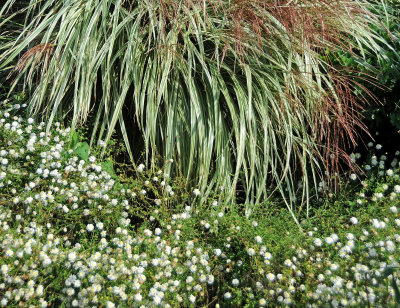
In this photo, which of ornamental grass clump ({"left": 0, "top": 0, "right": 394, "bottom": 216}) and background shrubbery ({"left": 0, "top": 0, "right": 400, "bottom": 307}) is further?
ornamental grass clump ({"left": 0, "top": 0, "right": 394, "bottom": 216})

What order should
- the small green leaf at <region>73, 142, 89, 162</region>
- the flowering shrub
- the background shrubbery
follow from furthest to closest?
the small green leaf at <region>73, 142, 89, 162</region> → the background shrubbery → the flowering shrub

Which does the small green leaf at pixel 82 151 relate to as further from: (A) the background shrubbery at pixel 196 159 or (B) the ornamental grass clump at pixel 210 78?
(B) the ornamental grass clump at pixel 210 78

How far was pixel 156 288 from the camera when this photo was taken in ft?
7.38

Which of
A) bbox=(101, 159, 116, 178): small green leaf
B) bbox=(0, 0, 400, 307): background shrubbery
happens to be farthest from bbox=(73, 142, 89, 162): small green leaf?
bbox=(101, 159, 116, 178): small green leaf

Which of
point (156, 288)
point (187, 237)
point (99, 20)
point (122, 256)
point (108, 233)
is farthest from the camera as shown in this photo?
point (99, 20)

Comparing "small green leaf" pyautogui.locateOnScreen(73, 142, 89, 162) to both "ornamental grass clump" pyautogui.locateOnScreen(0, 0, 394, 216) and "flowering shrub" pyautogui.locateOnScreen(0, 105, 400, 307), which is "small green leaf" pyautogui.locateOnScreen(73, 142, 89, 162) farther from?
"ornamental grass clump" pyautogui.locateOnScreen(0, 0, 394, 216)

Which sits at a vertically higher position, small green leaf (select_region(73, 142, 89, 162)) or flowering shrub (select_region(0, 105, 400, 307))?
small green leaf (select_region(73, 142, 89, 162))

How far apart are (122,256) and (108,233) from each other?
47 centimetres

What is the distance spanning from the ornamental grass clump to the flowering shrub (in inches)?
10.2

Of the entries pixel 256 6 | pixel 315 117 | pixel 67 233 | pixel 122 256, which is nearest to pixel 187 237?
pixel 122 256

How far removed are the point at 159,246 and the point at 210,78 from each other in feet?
3.92

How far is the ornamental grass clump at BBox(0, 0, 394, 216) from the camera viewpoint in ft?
10.2

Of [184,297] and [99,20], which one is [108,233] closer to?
[184,297]

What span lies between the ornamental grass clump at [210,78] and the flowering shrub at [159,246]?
0.26m
